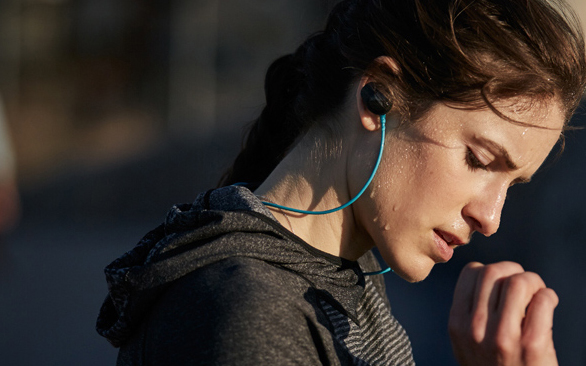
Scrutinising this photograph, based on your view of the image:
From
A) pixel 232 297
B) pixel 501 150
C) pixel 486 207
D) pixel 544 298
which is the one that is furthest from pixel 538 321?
pixel 232 297

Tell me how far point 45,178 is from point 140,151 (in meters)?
1.42

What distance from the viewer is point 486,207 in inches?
70.9

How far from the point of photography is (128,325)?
1580 mm

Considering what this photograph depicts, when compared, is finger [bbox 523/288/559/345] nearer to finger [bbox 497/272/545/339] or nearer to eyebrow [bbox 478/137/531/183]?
finger [bbox 497/272/545/339]

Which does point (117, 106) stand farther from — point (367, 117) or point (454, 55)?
point (454, 55)

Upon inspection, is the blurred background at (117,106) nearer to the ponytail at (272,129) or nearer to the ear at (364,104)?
the ponytail at (272,129)

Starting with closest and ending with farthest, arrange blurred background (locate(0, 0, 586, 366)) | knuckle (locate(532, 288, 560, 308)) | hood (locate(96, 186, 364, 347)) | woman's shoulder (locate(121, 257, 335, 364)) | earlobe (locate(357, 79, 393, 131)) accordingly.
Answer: woman's shoulder (locate(121, 257, 335, 364)) < hood (locate(96, 186, 364, 347)) < knuckle (locate(532, 288, 560, 308)) < earlobe (locate(357, 79, 393, 131)) < blurred background (locate(0, 0, 586, 366))

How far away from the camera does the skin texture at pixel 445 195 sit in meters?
1.66

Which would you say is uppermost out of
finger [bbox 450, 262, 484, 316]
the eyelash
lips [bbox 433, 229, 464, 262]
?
the eyelash

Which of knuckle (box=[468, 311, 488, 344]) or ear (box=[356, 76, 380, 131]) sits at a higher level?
ear (box=[356, 76, 380, 131])

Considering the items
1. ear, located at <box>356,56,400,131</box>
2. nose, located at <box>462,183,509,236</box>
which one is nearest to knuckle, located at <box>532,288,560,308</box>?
nose, located at <box>462,183,509,236</box>

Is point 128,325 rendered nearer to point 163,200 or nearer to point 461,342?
point 461,342

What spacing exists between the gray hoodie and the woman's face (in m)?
0.18

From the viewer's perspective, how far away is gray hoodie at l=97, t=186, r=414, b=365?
1393mm
